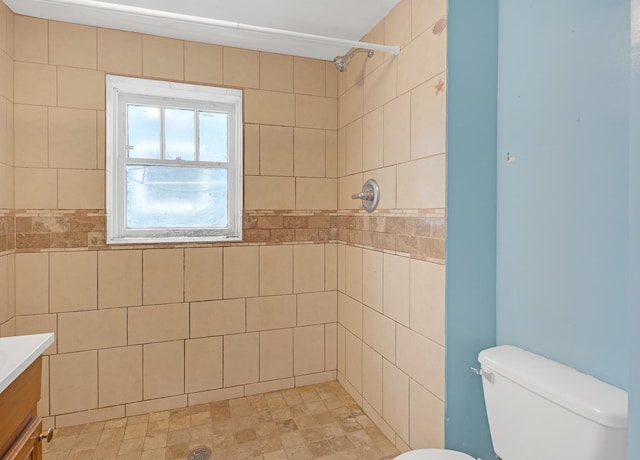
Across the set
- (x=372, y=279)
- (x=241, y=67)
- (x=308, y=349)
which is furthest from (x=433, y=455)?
(x=241, y=67)

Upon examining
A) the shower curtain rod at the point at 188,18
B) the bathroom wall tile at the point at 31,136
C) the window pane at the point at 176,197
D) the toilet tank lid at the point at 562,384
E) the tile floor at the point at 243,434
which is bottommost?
the tile floor at the point at 243,434

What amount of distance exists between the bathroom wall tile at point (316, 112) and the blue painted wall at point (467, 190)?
111 centimetres

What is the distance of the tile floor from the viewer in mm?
1796

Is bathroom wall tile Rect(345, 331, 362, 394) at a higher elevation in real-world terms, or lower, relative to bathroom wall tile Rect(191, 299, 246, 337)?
lower

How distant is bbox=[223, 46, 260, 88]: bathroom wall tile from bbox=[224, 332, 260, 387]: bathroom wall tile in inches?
63.3

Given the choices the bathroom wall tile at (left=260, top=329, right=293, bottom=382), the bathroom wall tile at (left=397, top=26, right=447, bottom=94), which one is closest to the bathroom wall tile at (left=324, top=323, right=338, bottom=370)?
the bathroom wall tile at (left=260, top=329, right=293, bottom=382)

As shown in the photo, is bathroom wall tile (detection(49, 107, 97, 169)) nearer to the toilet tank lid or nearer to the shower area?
the shower area

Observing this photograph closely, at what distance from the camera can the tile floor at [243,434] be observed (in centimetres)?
180

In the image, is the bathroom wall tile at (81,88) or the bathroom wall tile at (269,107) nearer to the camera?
the bathroom wall tile at (81,88)

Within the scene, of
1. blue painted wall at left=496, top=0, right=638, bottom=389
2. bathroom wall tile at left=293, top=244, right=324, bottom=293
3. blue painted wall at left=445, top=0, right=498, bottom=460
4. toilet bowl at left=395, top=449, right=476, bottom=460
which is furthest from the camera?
bathroom wall tile at left=293, top=244, right=324, bottom=293

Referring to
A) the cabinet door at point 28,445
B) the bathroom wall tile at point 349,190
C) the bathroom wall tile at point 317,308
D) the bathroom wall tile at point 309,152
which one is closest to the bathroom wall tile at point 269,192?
the bathroom wall tile at point 309,152

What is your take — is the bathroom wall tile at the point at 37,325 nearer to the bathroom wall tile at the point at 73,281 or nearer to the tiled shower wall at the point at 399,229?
the bathroom wall tile at the point at 73,281

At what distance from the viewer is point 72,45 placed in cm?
198

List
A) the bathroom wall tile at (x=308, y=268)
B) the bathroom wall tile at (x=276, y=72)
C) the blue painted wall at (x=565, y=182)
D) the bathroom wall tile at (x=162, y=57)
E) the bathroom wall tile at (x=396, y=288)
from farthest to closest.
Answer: the bathroom wall tile at (x=308, y=268) → the bathroom wall tile at (x=276, y=72) → the bathroom wall tile at (x=162, y=57) → the bathroom wall tile at (x=396, y=288) → the blue painted wall at (x=565, y=182)
